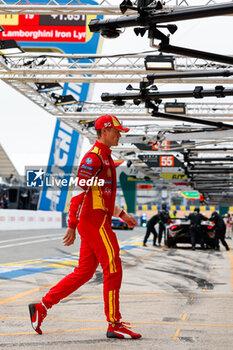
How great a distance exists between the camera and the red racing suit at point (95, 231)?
4.54 m

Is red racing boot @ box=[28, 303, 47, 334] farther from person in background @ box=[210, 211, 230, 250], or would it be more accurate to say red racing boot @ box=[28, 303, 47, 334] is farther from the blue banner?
the blue banner

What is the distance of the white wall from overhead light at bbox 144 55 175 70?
790 inches

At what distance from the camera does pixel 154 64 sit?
42.2 ft

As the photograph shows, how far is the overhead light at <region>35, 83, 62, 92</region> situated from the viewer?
21.4 meters

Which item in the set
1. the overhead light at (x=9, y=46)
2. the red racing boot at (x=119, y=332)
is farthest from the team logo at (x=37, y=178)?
the red racing boot at (x=119, y=332)

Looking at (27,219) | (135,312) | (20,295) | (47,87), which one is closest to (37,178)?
(27,219)

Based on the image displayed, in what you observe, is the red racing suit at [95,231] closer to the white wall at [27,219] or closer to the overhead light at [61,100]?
the overhead light at [61,100]

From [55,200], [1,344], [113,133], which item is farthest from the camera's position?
[55,200]

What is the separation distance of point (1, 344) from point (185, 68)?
46.7ft

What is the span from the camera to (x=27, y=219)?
3509 cm

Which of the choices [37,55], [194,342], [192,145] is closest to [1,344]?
[194,342]

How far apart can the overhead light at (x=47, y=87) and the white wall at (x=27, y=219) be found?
11.1 metres

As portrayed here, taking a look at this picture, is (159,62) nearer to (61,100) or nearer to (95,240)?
(95,240)

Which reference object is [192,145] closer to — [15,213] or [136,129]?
[136,129]
